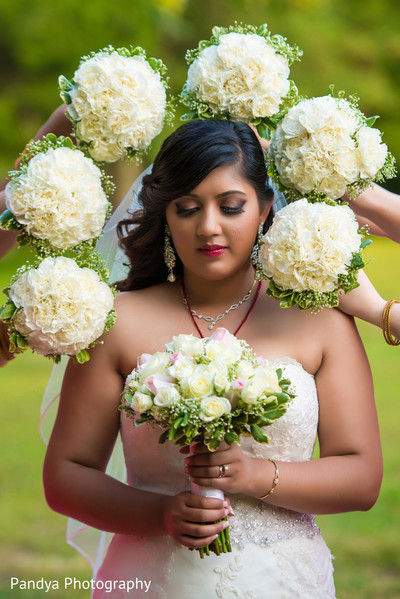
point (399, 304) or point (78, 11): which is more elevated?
point (78, 11)

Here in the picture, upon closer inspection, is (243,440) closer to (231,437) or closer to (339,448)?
(339,448)

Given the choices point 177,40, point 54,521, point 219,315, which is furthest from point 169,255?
point 177,40

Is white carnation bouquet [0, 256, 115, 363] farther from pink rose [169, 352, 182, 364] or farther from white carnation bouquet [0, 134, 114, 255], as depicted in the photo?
pink rose [169, 352, 182, 364]

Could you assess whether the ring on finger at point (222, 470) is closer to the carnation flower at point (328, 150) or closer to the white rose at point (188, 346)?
the white rose at point (188, 346)

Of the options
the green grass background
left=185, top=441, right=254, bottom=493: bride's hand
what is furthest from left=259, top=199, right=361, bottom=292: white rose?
the green grass background

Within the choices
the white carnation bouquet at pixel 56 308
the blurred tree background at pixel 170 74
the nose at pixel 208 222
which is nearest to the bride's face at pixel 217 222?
the nose at pixel 208 222

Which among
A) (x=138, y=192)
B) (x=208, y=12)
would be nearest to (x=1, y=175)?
(x=208, y=12)

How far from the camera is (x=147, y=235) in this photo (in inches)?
153

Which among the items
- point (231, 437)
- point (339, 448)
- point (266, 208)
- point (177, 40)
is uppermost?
point (177, 40)

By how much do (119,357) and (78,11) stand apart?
46.0 feet

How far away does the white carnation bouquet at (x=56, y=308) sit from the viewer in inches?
128

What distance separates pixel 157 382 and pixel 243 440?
69cm

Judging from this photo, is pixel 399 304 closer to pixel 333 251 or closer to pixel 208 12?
pixel 333 251

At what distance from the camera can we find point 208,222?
11.2 ft
